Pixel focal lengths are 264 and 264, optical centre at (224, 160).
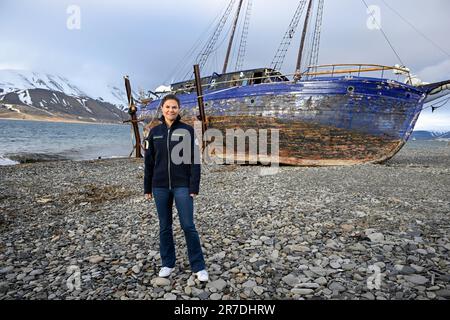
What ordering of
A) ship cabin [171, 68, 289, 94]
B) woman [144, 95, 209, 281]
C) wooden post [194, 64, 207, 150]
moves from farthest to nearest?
ship cabin [171, 68, 289, 94]
wooden post [194, 64, 207, 150]
woman [144, 95, 209, 281]

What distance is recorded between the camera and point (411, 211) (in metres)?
7.42

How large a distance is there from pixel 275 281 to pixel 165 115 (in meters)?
3.21

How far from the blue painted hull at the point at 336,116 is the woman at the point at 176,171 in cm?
1357

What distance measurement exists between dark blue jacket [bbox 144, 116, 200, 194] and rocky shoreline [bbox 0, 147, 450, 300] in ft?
5.36

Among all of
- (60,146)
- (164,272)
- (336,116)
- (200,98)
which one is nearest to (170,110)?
(164,272)

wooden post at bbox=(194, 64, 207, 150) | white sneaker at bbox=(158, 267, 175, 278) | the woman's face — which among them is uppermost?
wooden post at bbox=(194, 64, 207, 150)

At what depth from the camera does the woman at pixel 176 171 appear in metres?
4.20

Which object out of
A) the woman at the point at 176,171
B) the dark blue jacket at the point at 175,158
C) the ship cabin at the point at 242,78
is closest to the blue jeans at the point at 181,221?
the woman at the point at 176,171

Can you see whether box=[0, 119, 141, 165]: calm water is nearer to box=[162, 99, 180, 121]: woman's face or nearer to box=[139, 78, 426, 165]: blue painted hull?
box=[139, 78, 426, 165]: blue painted hull

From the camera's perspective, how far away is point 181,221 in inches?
166

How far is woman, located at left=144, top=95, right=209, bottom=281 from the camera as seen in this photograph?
420 centimetres

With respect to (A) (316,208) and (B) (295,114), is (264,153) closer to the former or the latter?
(B) (295,114)

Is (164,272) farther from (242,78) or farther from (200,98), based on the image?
(242,78)

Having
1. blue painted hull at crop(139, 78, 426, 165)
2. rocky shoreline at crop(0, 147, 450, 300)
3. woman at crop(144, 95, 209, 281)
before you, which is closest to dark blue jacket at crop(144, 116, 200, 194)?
woman at crop(144, 95, 209, 281)
